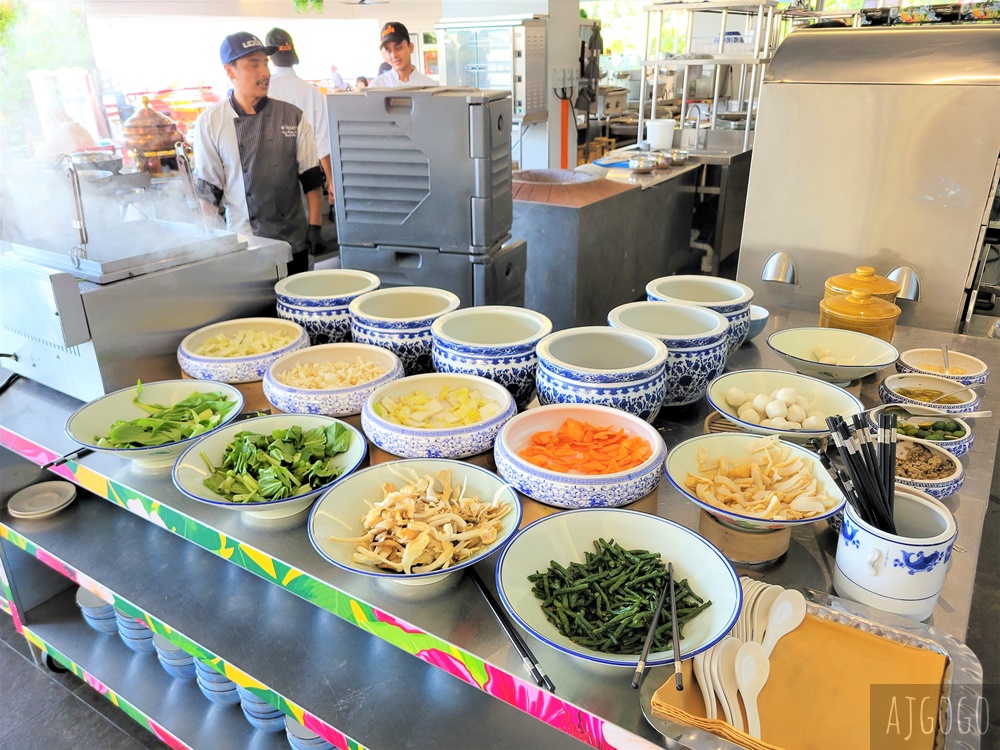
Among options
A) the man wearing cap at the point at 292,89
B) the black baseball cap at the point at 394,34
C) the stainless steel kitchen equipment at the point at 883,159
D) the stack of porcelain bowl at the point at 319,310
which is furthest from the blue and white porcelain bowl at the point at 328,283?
the black baseball cap at the point at 394,34

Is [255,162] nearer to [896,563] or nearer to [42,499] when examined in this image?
[42,499]

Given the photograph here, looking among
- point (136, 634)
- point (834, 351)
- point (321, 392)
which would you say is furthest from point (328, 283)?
point (834, 351)

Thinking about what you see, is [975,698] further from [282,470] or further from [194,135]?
[194,135]

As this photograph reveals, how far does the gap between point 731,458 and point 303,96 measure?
3.82 m

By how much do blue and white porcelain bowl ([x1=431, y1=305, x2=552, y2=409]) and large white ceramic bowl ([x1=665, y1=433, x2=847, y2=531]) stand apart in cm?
35

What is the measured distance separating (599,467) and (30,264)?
132cm

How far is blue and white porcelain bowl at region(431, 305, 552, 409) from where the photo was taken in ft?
4.40

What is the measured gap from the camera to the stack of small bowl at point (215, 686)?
1.58 meters

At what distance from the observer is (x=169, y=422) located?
1.31 m

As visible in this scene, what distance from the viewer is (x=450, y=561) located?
0.96 meters

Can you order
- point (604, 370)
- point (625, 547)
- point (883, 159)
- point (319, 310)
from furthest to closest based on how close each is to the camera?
point (883, 159) < point (319, 310) < point (604, 370) < point (625, 547)

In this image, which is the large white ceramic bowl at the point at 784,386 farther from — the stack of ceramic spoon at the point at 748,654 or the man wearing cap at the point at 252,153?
the man wearing cap at the point at 252,153

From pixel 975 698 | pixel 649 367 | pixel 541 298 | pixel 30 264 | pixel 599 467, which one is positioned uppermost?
pixel 30 264

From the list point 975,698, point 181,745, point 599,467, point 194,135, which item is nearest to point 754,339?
point 599,467
